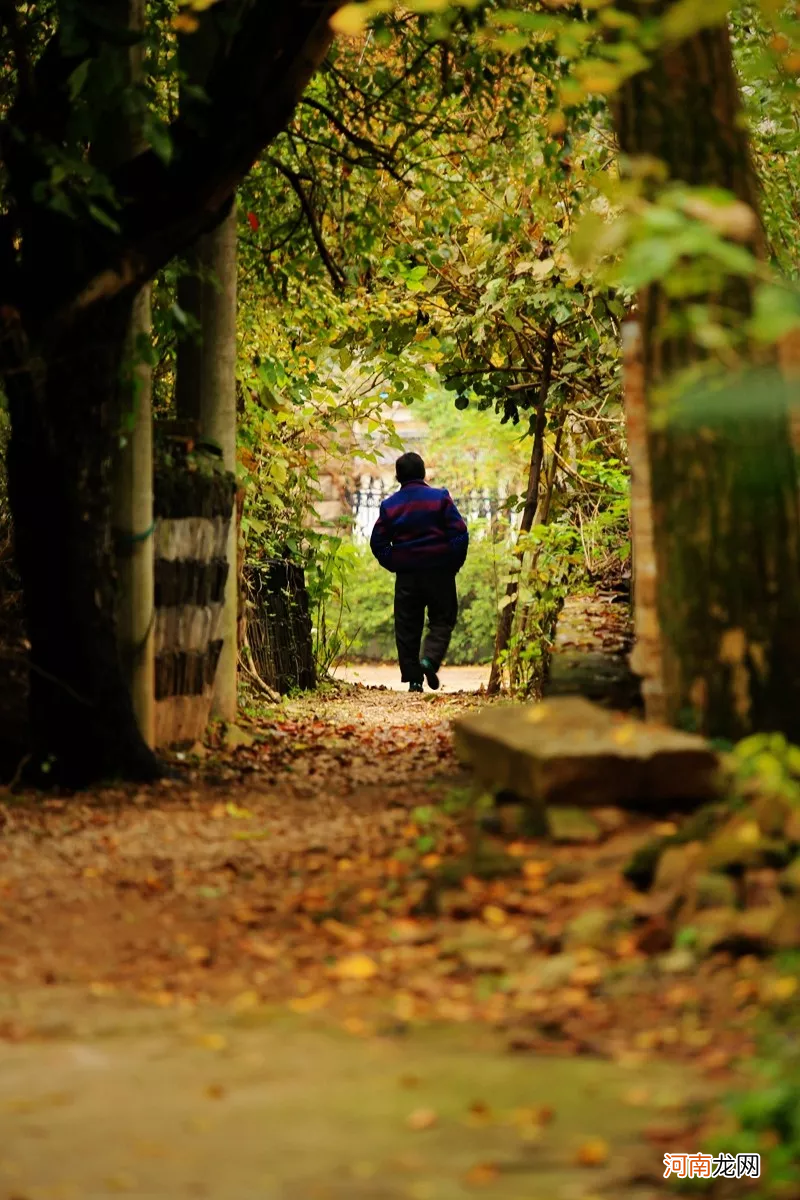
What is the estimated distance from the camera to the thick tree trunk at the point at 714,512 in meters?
5.93

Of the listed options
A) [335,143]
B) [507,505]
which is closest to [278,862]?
[335,143]

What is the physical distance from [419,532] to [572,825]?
1027 centimetres

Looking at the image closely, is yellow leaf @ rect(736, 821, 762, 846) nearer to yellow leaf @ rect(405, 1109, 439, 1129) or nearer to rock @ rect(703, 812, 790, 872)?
rock @ rect(703, 812, 790, 872)

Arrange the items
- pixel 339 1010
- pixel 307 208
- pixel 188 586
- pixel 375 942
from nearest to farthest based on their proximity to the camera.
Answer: pixel 339 1010
pixel 375 942
pixel 188 586
pixel 307 208

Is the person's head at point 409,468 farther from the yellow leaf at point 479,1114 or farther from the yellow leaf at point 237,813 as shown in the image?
the yellow leaf at point 479,1114

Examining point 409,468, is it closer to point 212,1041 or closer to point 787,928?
point 787,928

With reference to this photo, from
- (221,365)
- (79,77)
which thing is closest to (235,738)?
(221,365)

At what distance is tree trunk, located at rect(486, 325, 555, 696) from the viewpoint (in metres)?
14.4

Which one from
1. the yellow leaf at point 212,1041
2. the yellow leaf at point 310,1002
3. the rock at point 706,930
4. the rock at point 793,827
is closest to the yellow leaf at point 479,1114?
the yellow leaf at point 212,1041

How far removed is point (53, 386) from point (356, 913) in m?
3.42

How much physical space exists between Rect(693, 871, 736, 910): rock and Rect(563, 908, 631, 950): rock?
22cm

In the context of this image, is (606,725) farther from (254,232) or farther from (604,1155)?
(254,232)

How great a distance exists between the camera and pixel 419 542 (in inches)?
608

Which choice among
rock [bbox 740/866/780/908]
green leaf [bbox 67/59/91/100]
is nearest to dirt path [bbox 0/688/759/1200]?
rock [bbox 740/866/780/908]
